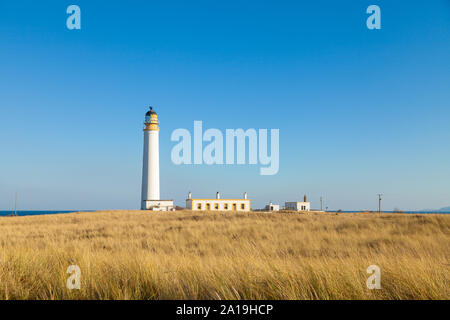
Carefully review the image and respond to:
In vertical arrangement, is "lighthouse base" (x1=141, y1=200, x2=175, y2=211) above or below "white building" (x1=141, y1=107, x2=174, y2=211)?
below

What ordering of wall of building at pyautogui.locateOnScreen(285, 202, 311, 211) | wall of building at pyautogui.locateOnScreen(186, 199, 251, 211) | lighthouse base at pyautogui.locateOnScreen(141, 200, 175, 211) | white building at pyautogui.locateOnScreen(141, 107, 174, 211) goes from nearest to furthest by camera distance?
lighthouse base at pyautogui.locateOnScreen(141, 200, 175, 211) → white building at pyautogui.locateOnScreen(141, 107, 174, 211) → wall of building at pyautogui.locateOnScreen(186, 199, 251, 211) → wall of building at pyautogui.locateOnScreen(285, 202, 311, 211)

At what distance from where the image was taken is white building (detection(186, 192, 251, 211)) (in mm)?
48781

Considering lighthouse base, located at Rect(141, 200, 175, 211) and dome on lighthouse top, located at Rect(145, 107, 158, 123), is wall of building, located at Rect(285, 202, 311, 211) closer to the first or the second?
lighthouse base, located at Rect(141, 200, 175, 211)

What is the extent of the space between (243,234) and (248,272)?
9.32 metres

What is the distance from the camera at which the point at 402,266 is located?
237 inches

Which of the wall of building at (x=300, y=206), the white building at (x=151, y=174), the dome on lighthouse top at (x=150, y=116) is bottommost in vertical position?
the wall of building at (x=300, y=206)

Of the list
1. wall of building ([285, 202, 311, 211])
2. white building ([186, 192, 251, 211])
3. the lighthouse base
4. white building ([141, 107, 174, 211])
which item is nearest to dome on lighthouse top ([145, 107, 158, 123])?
white building ([141, 107, 174, 211])

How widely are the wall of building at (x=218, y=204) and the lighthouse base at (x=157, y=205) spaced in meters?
5.21

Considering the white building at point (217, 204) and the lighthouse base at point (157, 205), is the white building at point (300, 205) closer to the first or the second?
the white building at point (217, 204)

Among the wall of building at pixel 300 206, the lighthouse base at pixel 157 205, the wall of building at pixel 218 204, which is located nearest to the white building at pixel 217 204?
the wall of building at pixel 218 204

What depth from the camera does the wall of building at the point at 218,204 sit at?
48759mm
